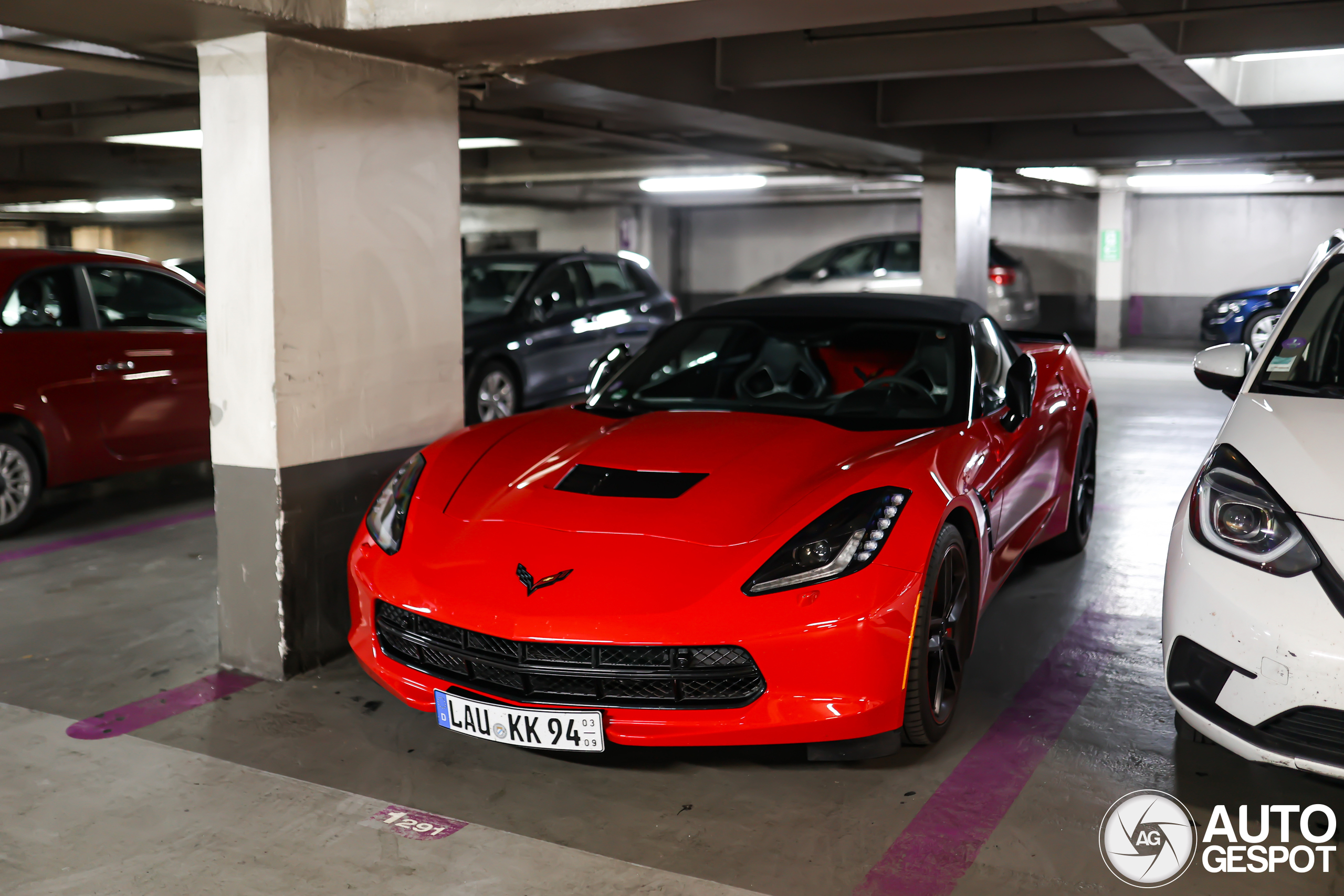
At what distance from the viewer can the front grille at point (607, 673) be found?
287 cm

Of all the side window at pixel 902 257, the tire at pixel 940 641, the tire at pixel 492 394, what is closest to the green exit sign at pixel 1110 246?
the side window at pixel 902 257

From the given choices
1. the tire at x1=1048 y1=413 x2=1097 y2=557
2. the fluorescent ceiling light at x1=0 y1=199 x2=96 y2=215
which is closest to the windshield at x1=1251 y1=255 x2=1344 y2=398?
the tire at x1=1048 y1=413 x2=1097 y2=557

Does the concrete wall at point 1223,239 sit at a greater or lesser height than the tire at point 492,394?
greater

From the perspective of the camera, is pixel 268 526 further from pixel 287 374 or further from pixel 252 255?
pixel 252 255

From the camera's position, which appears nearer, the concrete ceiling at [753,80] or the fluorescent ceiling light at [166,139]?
the concrete ceiling at [753,80]

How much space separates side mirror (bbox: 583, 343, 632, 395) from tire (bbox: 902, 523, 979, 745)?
1653 millimetres

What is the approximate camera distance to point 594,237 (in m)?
23.4

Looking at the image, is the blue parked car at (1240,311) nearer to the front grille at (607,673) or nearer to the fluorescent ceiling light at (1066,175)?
the fluorescent ceiling light at (1066,175)

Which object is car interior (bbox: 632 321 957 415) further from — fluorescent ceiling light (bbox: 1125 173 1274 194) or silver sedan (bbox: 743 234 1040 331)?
fluorescent ceiling light (bbox: 1125 173 1274 194)

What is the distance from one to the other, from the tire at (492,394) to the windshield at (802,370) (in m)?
4.52

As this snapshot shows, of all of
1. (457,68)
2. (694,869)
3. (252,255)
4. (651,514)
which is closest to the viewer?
(694,869)

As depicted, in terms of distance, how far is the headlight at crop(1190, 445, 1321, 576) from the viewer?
258cm

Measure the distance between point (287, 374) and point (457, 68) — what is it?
55.7 inches

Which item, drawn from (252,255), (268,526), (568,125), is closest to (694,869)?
(268,526)
